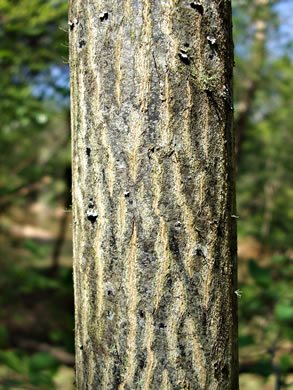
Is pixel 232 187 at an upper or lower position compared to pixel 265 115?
lower

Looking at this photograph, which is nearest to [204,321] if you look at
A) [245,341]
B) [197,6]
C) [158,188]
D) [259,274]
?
[158,188]

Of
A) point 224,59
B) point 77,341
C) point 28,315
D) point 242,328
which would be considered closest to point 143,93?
point 224,59

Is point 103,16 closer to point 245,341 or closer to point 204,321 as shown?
point 204,321

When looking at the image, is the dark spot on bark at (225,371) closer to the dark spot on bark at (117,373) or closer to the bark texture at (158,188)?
the bark texture at (158,188)

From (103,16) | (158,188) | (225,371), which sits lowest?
(225,371)

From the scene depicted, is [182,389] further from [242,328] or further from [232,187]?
[242,328]

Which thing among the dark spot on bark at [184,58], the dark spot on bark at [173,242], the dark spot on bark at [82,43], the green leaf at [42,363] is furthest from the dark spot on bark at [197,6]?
the green leaf at [42,363]

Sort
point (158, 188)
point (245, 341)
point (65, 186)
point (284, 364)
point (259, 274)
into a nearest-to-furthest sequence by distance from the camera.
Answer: point (158, 188) → point (284, 364) → point (245, 341) → point (259, 274) → point (65, 186)
